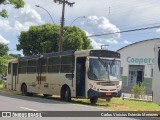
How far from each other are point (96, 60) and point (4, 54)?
33775mm

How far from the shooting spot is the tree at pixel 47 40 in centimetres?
6738

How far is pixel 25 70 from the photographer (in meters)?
32.8

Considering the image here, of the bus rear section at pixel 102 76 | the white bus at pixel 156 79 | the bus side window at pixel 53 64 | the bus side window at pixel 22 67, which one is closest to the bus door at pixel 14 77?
the bus side window at pixel 22 67

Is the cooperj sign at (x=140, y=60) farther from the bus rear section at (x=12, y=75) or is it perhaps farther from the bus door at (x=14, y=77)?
the bus door at (x=14, y=77)

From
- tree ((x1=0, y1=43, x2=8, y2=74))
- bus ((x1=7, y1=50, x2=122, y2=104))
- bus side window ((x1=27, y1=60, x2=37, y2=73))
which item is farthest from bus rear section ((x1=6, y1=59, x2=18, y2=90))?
tree ((x1=0, y1=43, x2=8, y2=74))

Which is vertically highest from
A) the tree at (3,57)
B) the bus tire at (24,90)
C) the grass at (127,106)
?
the tree at (3,57)

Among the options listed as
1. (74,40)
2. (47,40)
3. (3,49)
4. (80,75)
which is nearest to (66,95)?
(80,75)

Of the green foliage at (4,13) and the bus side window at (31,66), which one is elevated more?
the green foliage at (4,13)

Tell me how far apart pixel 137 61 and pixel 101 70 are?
120ft

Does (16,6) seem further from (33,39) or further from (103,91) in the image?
(33,39)

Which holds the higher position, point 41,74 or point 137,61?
point 137,61

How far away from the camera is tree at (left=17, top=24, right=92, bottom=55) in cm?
6738

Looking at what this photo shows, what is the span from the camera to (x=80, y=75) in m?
24.9

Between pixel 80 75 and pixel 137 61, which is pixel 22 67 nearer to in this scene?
pixel 80 75
